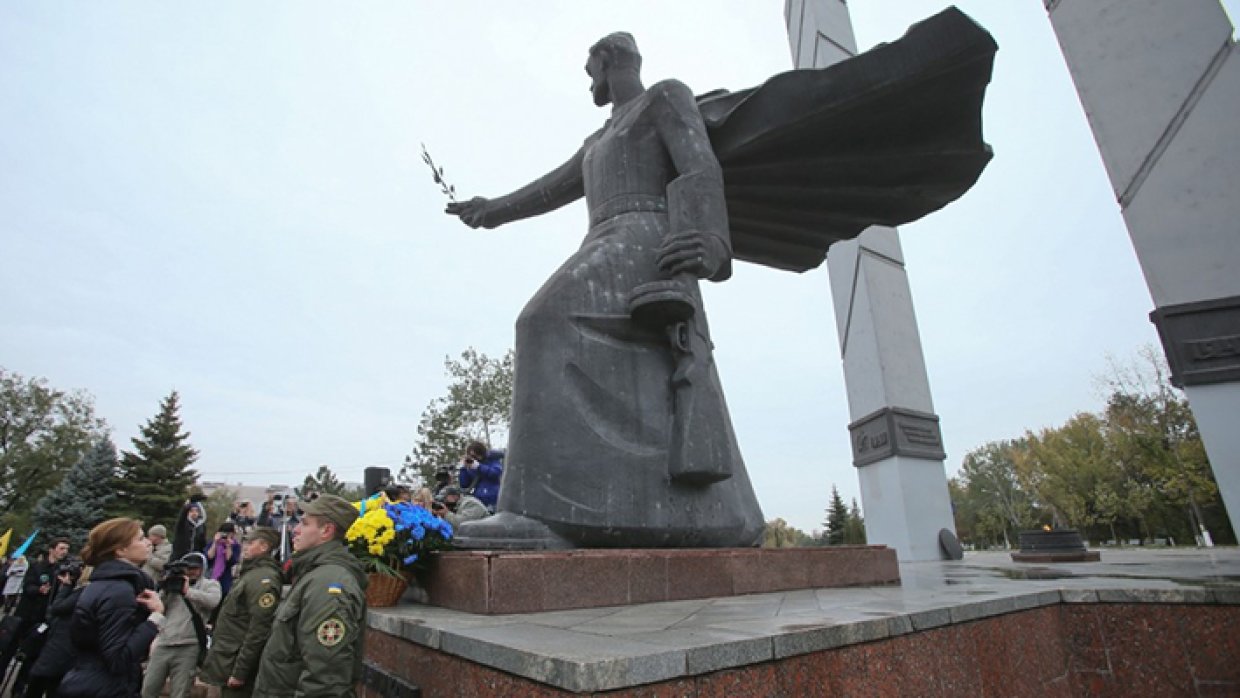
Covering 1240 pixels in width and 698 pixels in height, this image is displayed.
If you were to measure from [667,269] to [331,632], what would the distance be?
2398mm

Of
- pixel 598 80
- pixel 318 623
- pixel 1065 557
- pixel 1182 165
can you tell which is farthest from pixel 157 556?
pixel 1182 165

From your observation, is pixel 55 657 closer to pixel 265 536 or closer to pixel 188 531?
pixel 265 536

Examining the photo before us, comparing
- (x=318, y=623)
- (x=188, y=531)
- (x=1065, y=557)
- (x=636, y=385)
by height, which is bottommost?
(x=318, y=623)

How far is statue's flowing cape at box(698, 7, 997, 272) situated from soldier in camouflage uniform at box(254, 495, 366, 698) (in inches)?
137

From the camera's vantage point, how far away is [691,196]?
3.55m

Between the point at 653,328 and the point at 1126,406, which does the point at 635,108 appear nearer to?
the point at 653,328

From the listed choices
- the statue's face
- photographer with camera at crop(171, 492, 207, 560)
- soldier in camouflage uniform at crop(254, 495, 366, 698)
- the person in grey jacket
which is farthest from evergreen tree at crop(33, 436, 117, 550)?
the statue's face

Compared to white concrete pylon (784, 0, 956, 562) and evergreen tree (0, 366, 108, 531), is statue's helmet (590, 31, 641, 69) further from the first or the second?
evergreen tree (0, 366, 108, 531)

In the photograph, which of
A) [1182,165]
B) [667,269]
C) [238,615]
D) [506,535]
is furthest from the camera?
[1182,165]

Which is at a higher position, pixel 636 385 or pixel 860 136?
pixel 860 136

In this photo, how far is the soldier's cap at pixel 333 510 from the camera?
266 centimetres

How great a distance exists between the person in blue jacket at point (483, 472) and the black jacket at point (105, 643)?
3.11m

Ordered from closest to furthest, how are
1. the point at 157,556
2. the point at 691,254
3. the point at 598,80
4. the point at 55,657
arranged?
the point at 691,254 < the point at 55,657 < the point at 598,80 < the point at 157,556

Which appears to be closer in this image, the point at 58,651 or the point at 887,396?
the point at 58,651
